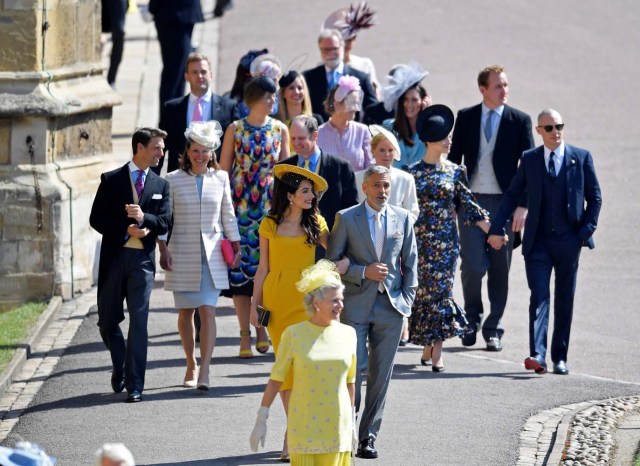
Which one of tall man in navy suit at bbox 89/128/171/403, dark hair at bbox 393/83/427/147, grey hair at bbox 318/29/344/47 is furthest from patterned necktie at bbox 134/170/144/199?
grey hair at bbox 318/29/344/47

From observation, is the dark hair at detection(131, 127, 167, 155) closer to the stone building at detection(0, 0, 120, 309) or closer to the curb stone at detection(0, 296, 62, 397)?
the curb stone at detection(0, 296, 62, 397)

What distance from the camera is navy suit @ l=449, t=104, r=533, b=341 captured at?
12.8m

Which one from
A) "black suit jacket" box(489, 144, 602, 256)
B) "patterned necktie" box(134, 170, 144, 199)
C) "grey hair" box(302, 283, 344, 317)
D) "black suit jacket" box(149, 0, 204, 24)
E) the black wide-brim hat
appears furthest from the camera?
"black suit jacket" box(149, 0, 204, 24)

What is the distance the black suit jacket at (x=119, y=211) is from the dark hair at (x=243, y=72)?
278cm

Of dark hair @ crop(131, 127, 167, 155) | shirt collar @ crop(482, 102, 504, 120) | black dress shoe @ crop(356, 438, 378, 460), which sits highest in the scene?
shirt collar @ crop(482, 102, 504, 120)

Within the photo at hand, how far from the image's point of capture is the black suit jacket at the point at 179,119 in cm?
1273

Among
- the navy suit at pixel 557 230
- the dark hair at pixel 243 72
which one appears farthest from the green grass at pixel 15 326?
the navy suit at pixel 557 230

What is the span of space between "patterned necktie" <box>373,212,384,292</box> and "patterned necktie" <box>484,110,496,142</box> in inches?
145

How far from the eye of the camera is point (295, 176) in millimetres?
9742

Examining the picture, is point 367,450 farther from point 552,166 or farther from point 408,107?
point 408,107

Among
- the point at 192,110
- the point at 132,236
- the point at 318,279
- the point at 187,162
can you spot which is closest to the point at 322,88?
the point at 192,110

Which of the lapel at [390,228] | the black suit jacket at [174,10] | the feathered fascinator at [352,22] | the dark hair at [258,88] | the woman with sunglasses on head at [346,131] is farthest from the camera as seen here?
the black suit jacket at [174,10]

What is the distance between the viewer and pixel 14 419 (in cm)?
1039

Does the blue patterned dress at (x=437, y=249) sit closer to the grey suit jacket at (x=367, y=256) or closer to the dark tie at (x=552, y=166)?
the dark tie at (x=552, y=166)
